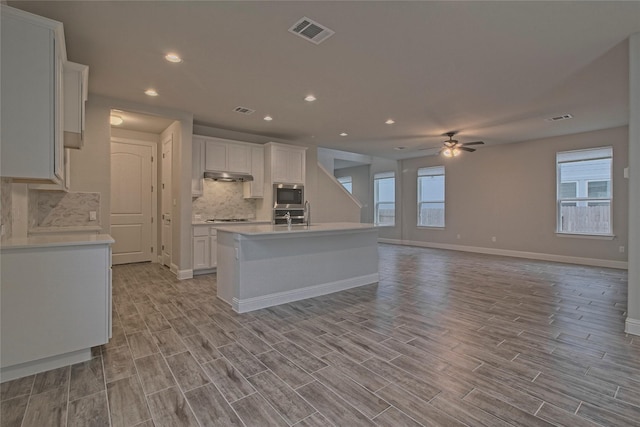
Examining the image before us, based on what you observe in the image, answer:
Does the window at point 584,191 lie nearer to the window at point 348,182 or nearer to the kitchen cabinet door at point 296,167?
the kitchen cabinet door at point 296,167

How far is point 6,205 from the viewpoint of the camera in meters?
2.67

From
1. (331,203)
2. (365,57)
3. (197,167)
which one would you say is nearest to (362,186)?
(331,203)

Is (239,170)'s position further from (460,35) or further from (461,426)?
(461,426)

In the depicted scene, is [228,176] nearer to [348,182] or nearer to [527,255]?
[348,182]

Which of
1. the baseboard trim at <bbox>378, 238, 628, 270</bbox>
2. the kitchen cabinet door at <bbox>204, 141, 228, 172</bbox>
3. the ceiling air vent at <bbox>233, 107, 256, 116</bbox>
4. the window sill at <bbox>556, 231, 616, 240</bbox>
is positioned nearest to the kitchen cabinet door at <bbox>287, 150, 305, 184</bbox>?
the kitchen cabinet door at <bbox>204, 141, 228, 172</bbox>

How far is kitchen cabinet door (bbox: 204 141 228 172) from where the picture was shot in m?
5.75

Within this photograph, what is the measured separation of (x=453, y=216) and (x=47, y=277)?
8932 mm

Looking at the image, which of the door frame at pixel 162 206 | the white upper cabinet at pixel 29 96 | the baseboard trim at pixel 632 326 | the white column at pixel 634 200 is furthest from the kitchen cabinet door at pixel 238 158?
the baseboard trim at pixel 632 326

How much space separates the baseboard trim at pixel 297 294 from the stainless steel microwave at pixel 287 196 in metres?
2.54

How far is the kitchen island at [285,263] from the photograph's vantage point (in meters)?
3.58

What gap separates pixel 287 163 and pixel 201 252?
8.35 feet

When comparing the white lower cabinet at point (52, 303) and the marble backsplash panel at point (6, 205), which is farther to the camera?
the marble backsplash panel at point (6, 205)

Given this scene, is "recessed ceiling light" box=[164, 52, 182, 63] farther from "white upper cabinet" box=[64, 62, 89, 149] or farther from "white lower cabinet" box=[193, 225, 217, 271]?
"white lower cabinet" box=[193, 225, 217, 271]

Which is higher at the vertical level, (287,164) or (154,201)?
(287,164)
